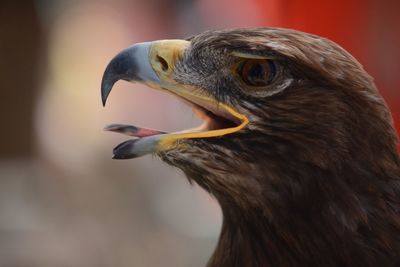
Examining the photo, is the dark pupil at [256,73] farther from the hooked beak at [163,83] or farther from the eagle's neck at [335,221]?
the eagle's neck at [335,221]

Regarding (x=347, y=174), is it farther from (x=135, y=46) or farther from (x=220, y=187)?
(x=135, y=46)

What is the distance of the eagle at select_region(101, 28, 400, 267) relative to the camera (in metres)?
1.16

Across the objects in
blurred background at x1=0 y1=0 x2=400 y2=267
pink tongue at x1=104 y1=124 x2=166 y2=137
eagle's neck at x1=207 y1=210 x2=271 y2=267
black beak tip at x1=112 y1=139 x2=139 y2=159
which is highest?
pink tongue at x1=104 y1=124 x2=166 y2=137

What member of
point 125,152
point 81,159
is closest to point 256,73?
point 125,152

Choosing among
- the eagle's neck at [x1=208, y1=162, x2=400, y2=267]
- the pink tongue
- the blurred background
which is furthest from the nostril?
the blurred background

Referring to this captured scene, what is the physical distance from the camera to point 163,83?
3.99 feet

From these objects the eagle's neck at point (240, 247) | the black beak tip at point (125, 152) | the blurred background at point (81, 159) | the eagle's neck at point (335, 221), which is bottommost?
the blurred background at point (81, 159)

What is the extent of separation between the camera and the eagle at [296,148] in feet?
3.80

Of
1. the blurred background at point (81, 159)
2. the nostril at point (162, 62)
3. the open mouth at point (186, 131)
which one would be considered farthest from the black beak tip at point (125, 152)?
the blurred background at point (81, 159)

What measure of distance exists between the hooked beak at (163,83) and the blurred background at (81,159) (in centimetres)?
202

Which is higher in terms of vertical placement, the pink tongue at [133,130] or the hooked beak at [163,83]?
the hooked beak at [163,83]

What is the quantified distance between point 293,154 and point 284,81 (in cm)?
12

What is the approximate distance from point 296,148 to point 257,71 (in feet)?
0.44

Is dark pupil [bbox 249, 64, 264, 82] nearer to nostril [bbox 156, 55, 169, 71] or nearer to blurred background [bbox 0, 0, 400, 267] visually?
nostril [bbox 156, 55, 169, 71]
